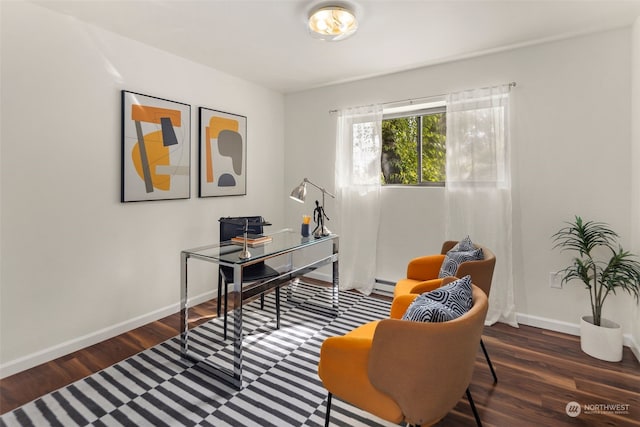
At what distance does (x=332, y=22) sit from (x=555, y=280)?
9.31 ft

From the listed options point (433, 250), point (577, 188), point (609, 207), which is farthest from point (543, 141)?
point (433, 250)

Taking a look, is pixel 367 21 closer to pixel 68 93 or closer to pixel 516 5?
pixel 516 5

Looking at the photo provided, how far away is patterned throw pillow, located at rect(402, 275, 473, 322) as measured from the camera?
136 centimetres

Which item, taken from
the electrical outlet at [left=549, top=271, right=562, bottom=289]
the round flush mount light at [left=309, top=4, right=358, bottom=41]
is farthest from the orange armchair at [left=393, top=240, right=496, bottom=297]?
the round flush mount light at [left=309, top=4, right=358, bottom=41]

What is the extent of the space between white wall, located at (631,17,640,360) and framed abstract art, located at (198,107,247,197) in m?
3.59

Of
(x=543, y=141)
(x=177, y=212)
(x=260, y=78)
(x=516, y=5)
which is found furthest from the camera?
(x=260, y=78)

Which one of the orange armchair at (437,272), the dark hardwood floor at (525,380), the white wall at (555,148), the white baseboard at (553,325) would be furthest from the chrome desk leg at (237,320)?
the white baseboard at (553,325)

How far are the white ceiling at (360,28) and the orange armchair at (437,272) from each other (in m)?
1.75

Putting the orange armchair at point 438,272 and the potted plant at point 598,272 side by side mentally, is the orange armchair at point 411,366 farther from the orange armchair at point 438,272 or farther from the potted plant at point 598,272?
the potted plant at point 598,272

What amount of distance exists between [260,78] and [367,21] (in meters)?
1.74

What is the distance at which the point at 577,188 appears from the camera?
2.77m

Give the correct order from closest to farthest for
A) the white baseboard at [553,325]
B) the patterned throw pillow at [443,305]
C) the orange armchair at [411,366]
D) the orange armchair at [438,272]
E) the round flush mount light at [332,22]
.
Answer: the orange armchair at [411,366]
the patterned throw pillow at [443,305]
the orange armchair at [438,272]
the round flush mount light at [332,22]
the white baseboard at [553,325]

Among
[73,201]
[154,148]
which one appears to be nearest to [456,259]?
[154,148]

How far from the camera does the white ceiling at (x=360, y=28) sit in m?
2.29
